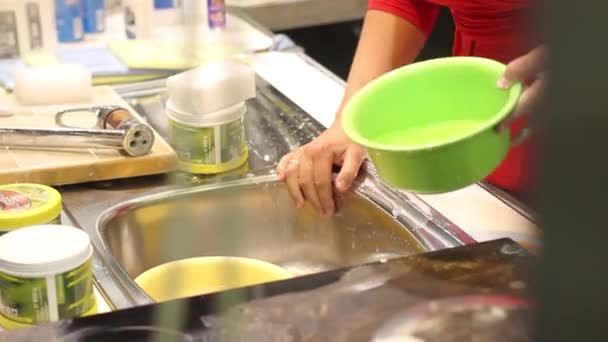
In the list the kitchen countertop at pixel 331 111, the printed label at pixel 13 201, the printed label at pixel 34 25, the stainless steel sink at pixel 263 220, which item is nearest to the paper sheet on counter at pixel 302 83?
the kitchen countertop at pixel 331 111

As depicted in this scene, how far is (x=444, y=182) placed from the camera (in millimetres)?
710

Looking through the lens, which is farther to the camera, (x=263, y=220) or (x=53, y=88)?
(x=53, y=88)

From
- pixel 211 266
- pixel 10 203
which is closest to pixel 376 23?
pixel 211 266

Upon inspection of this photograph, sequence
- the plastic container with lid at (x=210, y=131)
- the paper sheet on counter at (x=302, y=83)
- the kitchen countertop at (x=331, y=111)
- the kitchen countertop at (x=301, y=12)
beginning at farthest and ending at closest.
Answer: the kitchen countertop at (x=301, y=12) < the paper sheet on counter at (x=302, y=83) < the plastic container with lid at (x=210, y=131) < the kitchen countertop at (x=331, y=111)

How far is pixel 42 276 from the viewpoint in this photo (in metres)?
0.72

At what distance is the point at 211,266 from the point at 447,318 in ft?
1.09

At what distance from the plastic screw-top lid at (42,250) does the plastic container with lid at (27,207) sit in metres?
0.05

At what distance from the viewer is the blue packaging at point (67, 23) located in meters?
1.59

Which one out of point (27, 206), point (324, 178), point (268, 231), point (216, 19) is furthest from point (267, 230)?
point (216, 19)

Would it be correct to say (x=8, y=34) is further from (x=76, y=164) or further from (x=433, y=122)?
(x=433, y=122)

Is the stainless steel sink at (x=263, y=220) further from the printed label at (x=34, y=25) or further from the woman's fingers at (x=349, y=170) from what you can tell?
the printed label at (x=34, y=25)

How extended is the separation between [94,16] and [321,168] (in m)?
0.76

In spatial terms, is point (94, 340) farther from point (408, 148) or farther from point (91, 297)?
point (408, 148)

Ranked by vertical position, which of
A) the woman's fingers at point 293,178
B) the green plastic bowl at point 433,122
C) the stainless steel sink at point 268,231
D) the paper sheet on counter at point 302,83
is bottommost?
the stainless steel sink at point 268,231
